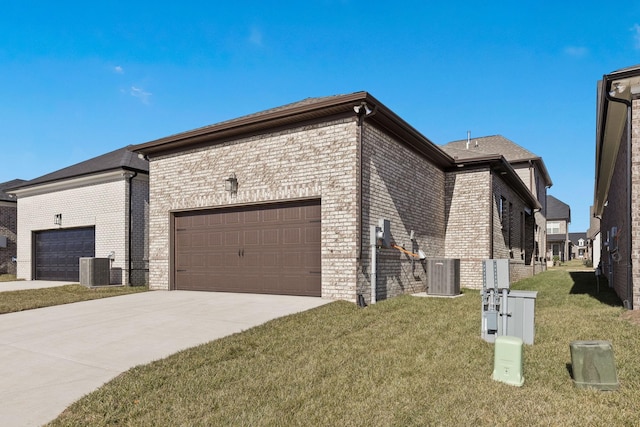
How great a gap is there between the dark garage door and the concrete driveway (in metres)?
7.23

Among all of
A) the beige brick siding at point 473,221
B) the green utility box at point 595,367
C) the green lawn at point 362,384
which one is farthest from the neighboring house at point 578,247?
the green utility box at point 595,367

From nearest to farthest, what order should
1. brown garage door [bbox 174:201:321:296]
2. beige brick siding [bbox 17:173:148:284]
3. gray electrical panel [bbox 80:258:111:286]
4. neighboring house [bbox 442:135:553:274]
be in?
1. brown garage door [bbox 174:201:321:296]
2. gray electrical panel [bbox 80:258:111:286]
3. beige brick siding [bbox 17:173:148:284]
4. neighboring house [bbox 442:135:553:274]

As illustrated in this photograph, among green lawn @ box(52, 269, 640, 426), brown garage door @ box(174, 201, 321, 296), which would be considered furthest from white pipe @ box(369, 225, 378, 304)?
green lawn @ box(52, 269, 640, 426)

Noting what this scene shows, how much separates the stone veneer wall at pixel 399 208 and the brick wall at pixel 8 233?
21.2 meters

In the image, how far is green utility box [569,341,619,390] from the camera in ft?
13.9

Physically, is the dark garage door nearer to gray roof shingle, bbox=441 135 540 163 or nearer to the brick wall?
the brick wall

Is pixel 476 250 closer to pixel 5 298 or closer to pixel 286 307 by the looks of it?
pixel 286 307

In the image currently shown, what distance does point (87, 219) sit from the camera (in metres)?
16.4

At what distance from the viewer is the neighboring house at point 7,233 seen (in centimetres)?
2172

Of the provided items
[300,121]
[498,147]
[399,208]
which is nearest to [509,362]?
[399,208]

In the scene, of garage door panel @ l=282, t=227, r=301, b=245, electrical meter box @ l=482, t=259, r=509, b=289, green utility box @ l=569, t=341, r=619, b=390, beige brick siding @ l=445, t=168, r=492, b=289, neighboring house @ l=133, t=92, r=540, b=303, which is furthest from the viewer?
beige brick siding @ l=445, t=168, r=492, b=289

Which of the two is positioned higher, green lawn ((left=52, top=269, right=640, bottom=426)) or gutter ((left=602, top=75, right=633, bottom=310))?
gutter ((left=602, top=75, right=633, bottom=310))

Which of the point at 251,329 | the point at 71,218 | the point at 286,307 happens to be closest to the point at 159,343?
the point at 251,329

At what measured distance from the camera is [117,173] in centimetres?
1538
